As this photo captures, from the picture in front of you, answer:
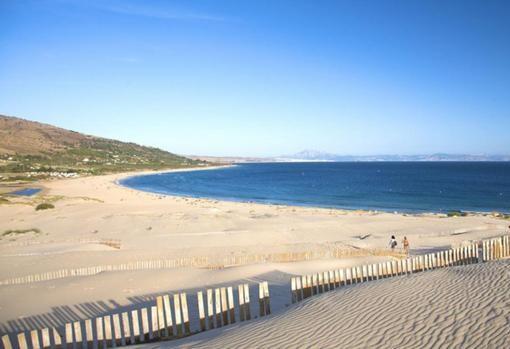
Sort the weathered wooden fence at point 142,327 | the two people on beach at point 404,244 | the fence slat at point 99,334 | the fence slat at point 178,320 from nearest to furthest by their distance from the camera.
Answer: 1. the weathered wooden fence at point 142,327
2. the fence slat at point 99,334
3. the fence slat at point 178,320
4. the two people on beach at point 404,244

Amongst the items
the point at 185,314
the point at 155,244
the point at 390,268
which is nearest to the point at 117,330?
the point at 185,314

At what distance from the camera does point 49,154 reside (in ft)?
438

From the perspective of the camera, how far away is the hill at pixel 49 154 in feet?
322

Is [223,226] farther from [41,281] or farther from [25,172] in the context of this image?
[25,172]

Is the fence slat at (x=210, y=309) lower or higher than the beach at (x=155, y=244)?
higher

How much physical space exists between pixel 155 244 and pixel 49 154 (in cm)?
12979

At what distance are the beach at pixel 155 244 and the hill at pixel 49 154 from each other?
6115 centimetres

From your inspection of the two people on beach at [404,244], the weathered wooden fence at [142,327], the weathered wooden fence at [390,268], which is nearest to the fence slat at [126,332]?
the weathered wooden fence at [142,327]

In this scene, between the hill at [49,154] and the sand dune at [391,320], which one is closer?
the sand dune at [391,320]

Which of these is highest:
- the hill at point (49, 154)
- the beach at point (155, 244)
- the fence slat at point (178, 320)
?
the hill at point (49, 154)

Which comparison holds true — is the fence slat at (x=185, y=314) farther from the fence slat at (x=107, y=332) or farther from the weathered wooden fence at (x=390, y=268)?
the weathered wooden fence at (x=390, y=268)

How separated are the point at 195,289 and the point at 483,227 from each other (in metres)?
25.3

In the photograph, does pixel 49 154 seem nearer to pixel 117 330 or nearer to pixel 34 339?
pixel 117 330

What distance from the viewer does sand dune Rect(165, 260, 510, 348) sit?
22.9 feet
